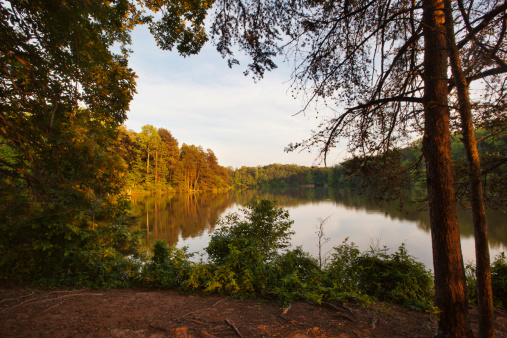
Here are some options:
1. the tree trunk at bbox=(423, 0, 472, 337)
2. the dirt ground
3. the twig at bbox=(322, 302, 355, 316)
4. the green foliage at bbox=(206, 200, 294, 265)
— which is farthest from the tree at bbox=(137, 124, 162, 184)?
the tree trunk at bbox=(423, 0, 472, 337)

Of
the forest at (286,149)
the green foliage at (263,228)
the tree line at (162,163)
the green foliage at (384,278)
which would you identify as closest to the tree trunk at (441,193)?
the forest at (286,149)

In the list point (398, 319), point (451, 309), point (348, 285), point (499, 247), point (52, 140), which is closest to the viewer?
point (451, 309)

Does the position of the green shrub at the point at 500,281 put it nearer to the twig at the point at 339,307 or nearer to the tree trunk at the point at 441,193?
the tree trunk at the point at 441,193

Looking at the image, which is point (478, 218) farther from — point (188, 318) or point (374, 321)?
point (188, 318)

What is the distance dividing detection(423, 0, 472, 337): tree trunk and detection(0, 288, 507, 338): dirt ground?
1.86 ft

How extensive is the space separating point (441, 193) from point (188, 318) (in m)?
3.53

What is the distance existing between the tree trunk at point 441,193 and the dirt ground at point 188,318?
57 centimetres

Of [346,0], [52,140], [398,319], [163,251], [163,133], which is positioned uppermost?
[163,133]

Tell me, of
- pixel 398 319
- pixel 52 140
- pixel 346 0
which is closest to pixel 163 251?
pixel 52 140

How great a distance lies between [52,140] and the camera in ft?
10.2

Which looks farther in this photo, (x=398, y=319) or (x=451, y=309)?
(x=398, y=319)

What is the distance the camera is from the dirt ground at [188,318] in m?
2.77

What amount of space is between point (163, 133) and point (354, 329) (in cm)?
5315

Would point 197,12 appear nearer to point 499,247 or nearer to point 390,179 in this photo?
point 390,179
